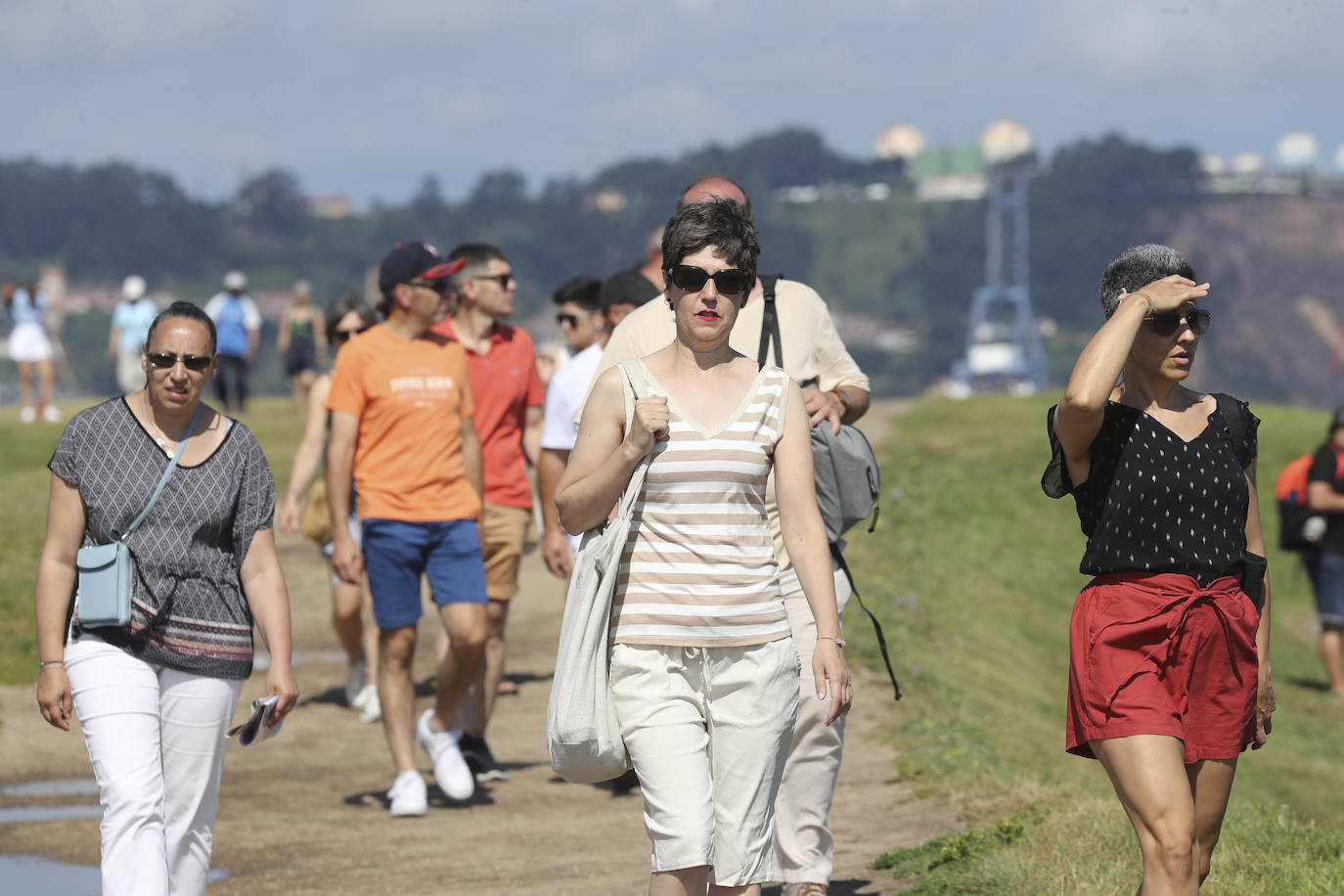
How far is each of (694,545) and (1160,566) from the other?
A: 1.19 meters

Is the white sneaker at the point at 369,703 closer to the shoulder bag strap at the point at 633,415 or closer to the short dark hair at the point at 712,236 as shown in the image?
the shoulder bag strap at the point at 633,415

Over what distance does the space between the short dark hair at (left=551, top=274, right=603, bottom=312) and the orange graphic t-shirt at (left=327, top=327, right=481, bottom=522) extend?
1567 millimetres

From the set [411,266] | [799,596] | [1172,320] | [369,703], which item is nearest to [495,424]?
[411,266]

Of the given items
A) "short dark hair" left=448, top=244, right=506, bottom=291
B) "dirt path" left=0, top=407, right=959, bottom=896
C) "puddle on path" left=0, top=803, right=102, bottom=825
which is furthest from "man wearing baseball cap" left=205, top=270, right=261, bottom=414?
"puddle on path" left=0, top=803, right=102, bottom=825

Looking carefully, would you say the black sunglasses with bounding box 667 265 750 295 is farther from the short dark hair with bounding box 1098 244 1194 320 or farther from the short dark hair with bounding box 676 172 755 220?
the short dark hair with bounding box 1098 244 1194 320

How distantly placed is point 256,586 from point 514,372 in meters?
3.55

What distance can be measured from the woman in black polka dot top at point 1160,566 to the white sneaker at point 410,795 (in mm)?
3755

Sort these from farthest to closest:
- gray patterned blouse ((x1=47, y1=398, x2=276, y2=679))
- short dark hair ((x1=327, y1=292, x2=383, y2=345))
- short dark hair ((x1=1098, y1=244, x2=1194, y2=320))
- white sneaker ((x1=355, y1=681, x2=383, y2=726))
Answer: white sneaker ((x1=355, y1=681, x2=383, y2=726)) → short dark hair ((x1=327, y1=292, x2=383, y2=345)) → gray patterned blouse ((x1=47, y1=398, x2=276, y2=679)) → short dark hair ((x1=1098, y1=244, x2=1194, y2=320))

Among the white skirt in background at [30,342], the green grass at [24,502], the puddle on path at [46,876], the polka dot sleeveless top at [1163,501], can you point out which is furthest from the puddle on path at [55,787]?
the white skirt in background at [30,342]

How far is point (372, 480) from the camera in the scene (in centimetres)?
756

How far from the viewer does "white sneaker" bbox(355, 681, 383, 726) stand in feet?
32.3

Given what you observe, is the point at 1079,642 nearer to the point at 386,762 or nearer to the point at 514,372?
the point at 514,372

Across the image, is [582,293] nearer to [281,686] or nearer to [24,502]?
[281,686]

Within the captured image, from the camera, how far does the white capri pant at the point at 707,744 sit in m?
4.23
